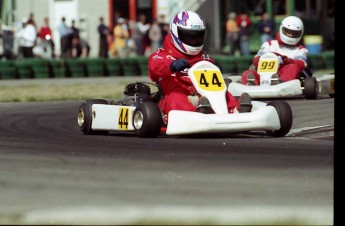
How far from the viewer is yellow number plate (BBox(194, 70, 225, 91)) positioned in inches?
425

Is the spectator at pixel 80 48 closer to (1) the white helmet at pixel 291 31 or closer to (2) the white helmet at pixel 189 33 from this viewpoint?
(1) the white helmet at pixel 291 31

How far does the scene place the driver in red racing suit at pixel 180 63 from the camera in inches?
428

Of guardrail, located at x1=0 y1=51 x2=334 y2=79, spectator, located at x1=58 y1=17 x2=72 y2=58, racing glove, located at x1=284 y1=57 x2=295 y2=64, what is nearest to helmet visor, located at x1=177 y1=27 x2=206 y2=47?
racing glove, located at x1=284 y1=57 x2=295 y2=64

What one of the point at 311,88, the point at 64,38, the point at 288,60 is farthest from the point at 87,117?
the point at 64,38

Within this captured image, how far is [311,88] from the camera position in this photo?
16.7 meters

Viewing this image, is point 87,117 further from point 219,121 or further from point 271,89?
point 271,89

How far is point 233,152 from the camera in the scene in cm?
938

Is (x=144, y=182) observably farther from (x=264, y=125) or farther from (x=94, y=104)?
(x=94, y=104)

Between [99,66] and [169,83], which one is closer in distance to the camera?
[169,83]

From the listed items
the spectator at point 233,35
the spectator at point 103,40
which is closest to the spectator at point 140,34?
the spectator at point 103,40

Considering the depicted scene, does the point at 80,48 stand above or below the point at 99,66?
above

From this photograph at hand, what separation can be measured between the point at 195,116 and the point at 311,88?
664cm

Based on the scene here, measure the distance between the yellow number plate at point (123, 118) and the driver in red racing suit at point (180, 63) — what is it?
34 centimetres

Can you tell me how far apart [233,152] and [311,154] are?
648mm
